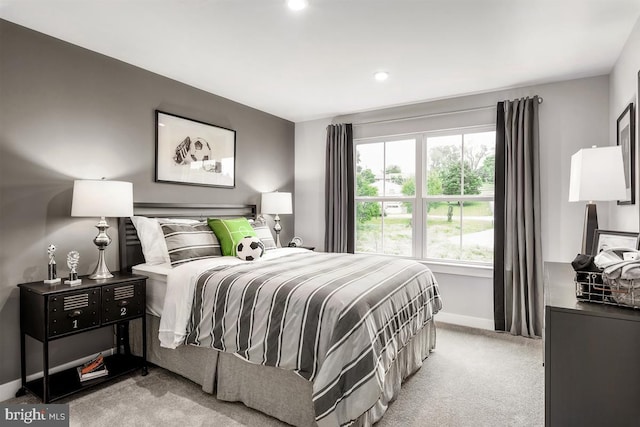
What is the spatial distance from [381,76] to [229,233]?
202cm

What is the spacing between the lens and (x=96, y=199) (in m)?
2.56

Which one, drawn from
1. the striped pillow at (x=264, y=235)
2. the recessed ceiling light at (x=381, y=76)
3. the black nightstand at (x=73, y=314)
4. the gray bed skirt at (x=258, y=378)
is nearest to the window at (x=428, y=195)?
the recessed ceiling light at (x=381, y=76)

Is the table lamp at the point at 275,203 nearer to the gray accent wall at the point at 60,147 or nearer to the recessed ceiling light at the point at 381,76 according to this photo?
the gray accent wall at the point at 60,147

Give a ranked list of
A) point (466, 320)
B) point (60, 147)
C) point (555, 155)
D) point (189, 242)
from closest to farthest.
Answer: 1. point (60, 147)
2. point (189, 242)
3. point (555, 155)
4. point (466, 320)

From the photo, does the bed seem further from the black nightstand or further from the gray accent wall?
the gray accent wall

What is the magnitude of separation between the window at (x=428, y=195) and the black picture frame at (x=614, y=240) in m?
1.70

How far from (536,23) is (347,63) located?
1400 millimetres

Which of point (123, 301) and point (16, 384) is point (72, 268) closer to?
point (123, 301)

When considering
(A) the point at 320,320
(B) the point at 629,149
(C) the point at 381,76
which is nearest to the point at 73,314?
(A) the point at 320,320

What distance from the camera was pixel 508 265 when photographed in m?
3.66

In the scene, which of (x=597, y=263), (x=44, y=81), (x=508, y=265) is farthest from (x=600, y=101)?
(x=44, y=81)

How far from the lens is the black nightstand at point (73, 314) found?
7.43 feet

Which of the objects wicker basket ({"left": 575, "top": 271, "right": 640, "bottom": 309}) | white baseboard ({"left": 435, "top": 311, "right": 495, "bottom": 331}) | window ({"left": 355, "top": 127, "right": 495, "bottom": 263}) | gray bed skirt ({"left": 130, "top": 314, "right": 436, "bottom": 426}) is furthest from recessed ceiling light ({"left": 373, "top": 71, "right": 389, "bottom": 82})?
white baseboard ({"left": 435, "top": 311, "right": 495, "bottom": 331})

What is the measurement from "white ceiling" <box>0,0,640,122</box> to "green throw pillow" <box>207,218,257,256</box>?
4.60ft
